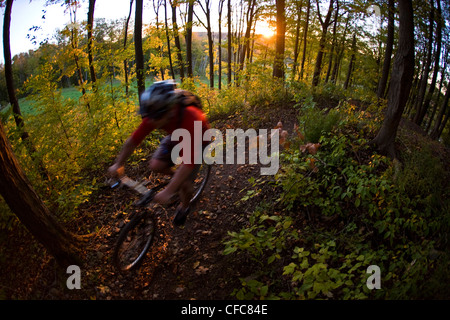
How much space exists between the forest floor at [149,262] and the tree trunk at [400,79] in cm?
260

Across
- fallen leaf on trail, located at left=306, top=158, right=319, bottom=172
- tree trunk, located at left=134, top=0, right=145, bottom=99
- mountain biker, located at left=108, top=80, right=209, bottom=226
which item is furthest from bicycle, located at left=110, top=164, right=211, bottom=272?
tree trunk, located at left=134, top=0, right=145, bottom=99

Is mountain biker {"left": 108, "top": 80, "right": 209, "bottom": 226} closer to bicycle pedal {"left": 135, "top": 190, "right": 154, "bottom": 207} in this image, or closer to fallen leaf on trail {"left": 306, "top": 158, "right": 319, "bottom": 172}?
bicycle pedal {"left": 135, "top": 190, "right": 154, "bottom": 207}

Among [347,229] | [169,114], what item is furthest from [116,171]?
[347,229]

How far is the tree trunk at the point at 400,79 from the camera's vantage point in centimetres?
A: 434

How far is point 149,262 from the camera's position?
3.77m

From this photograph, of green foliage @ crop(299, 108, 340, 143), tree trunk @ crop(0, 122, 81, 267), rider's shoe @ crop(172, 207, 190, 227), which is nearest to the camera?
tree trunk @ crop(0, 122, 81, 267)

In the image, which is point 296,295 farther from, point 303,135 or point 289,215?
point 303,135

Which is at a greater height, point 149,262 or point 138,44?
point 138,44

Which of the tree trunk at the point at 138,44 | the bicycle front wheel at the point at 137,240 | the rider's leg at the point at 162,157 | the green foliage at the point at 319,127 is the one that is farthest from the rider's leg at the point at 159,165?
the tree trunk at the point at 138,44

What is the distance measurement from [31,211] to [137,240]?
4.71 ft

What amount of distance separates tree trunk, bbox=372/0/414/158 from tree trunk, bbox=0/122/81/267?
5.61m

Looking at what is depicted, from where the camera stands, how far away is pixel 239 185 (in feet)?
17.3

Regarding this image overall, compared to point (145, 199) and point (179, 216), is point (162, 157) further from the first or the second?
point (179, 216)

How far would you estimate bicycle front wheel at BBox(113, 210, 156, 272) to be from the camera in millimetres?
3569
